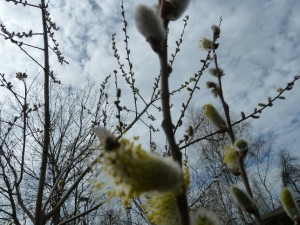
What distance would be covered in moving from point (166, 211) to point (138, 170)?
7.8 inches

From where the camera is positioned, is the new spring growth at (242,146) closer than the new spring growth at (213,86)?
Yes

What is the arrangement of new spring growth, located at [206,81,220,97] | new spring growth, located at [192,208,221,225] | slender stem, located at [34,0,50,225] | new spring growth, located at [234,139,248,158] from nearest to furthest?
new spring growth, located at [192,208,221,225]
new spring growth, located at [234,139,248,158]
new spring growth, located at [206,81,220,97]
slender stem, located at [34,0,50,225]

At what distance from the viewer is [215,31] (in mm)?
2289

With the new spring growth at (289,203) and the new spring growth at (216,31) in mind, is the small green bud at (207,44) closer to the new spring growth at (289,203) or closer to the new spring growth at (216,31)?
the new spring growth at (216,31)

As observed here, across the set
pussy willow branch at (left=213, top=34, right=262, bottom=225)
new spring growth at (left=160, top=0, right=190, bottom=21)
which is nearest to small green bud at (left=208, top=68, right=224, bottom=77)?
pussy willow branch at (left=213, top=34, right=262, bottom=225)

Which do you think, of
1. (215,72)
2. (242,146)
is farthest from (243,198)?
(215,72)

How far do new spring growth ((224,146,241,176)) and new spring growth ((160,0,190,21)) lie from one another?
900 millimetres

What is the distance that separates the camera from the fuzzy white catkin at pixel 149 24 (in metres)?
0.93

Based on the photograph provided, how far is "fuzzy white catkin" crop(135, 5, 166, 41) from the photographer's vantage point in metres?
0.93

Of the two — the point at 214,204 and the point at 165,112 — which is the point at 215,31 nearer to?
the point at 165,112

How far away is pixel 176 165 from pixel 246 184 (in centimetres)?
89

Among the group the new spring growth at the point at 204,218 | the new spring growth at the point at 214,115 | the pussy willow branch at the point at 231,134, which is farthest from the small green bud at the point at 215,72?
the new spring growth at the point at 204,218

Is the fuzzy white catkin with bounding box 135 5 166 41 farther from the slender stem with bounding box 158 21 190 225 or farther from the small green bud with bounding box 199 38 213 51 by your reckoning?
the small green bud with bounding box 199 38 213 51

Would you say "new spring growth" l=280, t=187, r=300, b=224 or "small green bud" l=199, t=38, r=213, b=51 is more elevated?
"small green bud" l=199, t=38, r=213, b=51
